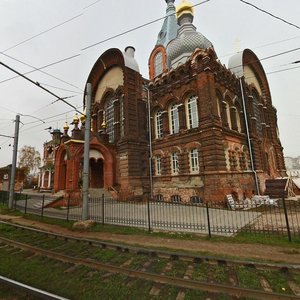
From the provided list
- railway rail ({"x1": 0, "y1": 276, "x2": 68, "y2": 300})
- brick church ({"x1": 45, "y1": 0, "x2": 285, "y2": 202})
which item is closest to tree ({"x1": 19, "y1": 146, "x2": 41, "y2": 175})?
brick church ({"x1": 45, "y1": 0, "x2": 285, "y2": 202})

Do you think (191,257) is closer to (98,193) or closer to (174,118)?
(98,193)

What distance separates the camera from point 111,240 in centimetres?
827

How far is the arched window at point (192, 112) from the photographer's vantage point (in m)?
18.6

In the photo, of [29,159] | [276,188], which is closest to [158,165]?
[276,188]

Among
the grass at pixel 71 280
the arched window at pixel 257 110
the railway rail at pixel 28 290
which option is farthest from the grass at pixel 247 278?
the arched window at pixel 257 110

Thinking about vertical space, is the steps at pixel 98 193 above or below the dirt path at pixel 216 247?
above

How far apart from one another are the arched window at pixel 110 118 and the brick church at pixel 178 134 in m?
0.13

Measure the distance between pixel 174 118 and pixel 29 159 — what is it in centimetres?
5159

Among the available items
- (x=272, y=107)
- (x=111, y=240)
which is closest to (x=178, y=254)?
(x=111, y=240)

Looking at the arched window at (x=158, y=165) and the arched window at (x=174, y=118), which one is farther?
the arched window at (x=158, y=165)

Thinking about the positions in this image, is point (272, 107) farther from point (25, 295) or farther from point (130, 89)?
point (25, 295)

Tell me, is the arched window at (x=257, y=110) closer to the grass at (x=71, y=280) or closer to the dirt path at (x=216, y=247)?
the dirt path at (x=216, y=247)

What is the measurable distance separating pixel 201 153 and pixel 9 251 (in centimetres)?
1349

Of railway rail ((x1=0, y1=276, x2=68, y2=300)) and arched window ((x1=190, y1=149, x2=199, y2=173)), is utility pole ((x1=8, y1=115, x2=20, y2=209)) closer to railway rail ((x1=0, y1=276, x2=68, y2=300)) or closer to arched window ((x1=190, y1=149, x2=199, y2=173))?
railway rail ((x1=0, y1=276, x2=68, y2=300))
